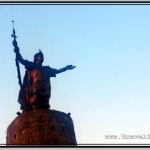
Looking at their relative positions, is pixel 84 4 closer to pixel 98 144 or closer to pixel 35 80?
pixel 35 80

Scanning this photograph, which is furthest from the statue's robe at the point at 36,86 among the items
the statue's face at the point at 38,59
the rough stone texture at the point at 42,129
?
the rough stone texture at the point at 42,129

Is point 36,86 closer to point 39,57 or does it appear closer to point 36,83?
point 36,83

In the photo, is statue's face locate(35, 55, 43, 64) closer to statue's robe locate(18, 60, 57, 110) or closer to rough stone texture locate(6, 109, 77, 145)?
statue's robe locate(18, 60, 57, 110)

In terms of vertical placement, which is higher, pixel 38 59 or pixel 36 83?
pixel 38 59

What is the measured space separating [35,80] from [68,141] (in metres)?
→ 2.33

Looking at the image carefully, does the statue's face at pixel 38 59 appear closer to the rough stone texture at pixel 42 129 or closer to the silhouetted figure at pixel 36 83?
the silhouetted figure at pixel 36 83

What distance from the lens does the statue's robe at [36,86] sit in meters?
17.7

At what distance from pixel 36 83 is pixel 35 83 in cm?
4

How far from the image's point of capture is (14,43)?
58.6ft

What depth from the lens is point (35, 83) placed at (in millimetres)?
17797

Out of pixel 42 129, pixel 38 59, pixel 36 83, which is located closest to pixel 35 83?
pixel 36 83

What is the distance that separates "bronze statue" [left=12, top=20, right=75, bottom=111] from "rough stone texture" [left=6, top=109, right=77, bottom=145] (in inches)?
14.4

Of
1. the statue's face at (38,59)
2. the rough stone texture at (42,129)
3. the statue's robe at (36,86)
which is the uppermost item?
the statue's face at (38,59)

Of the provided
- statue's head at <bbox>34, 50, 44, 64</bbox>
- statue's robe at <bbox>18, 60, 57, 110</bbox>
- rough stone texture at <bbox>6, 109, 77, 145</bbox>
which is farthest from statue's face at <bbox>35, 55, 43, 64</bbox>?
rough stone texture at <bbox>6, 109, 77, 145</bbox>
